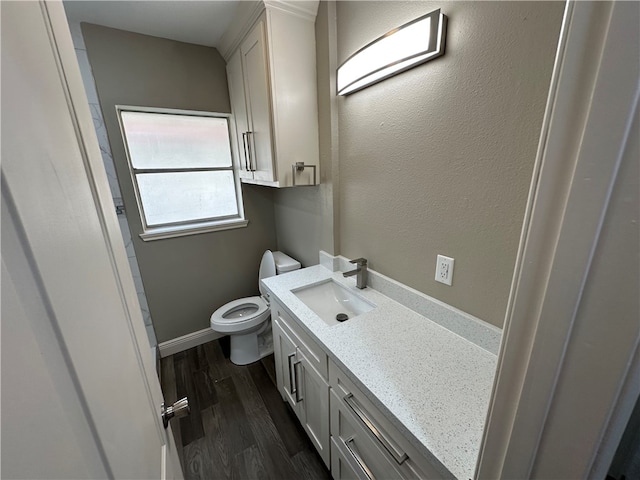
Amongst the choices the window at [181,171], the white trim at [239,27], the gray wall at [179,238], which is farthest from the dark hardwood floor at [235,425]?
the white trim at [239,27]

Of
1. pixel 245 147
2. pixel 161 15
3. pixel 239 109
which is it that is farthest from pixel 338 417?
pixel 161 15

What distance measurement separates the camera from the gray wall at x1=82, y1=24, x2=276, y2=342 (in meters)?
1.72

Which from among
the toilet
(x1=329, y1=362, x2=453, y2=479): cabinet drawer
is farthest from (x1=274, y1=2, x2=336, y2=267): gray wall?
(x1=329, y1=362, x2=453, y2=479): cabinet drawer

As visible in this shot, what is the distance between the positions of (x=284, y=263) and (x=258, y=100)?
3.96ft

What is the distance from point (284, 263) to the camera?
85.0 inches

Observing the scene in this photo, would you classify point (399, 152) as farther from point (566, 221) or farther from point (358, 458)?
point (358, 458)

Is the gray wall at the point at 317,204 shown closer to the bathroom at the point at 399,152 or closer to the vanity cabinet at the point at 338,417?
the bathroom at the point at 399,152

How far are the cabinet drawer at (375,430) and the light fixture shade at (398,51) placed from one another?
123 centimetres

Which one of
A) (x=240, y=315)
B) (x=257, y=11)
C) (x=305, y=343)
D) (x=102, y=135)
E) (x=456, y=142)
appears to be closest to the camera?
(x=456, y=142)

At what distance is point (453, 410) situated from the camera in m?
0.76

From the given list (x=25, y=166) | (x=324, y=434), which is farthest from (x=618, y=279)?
(x=324, y=434)

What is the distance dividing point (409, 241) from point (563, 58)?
0.99 m

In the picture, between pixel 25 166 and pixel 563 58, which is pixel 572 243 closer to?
pixel 563 58

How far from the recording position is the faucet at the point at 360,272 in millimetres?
1450
